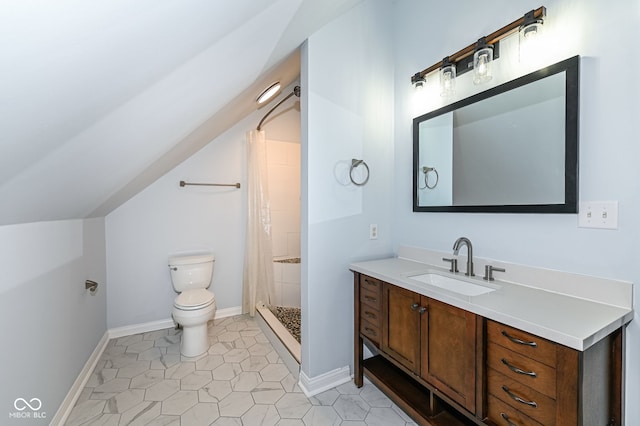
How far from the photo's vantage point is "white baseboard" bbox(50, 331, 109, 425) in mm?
1531

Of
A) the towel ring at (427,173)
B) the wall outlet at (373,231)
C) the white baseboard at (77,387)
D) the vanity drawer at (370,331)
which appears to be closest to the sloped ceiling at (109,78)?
the white baseboard at (77,387)

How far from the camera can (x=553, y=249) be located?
4.27 ft

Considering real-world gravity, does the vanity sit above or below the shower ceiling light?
below

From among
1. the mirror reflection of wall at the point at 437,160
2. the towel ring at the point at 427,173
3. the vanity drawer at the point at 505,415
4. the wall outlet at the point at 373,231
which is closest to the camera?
the vanity drawer at the point at 505,415

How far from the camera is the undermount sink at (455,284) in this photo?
1.52 m

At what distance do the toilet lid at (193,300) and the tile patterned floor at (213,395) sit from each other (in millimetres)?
425

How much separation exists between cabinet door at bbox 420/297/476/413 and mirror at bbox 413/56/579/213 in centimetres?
65

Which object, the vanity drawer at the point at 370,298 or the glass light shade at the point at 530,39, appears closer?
the glass light shade at the point at 530,39

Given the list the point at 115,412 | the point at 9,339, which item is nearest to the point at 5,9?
the point at 9,339

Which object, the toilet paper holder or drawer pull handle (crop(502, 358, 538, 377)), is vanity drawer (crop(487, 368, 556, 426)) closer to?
drawer pull handle (crop(502, 358, 538, 377))

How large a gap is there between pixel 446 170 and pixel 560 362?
1205mm

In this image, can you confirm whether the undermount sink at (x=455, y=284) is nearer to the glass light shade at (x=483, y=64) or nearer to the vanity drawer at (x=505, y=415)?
the vanity drawer at (x=505, y=415)

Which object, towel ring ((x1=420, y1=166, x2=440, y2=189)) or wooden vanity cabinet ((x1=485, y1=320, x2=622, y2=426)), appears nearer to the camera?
wooden vanity cabinet ((x1=485, y1=320, x2=622, y2=426))

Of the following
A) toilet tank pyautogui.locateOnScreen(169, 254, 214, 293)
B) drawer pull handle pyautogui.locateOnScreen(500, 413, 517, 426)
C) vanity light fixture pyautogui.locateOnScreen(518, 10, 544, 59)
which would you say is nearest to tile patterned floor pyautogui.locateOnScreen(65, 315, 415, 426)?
toilet tank pyautogui.locateOnScreen(169, 254, 214, 293)
